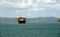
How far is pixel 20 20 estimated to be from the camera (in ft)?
623

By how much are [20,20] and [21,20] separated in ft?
4.34

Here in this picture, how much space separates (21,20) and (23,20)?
1753 mm

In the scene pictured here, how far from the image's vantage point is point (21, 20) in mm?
188625

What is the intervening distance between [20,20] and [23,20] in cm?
304

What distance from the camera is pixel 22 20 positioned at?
188 meters

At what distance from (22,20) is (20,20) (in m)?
2.64

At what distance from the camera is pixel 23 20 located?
188 meters

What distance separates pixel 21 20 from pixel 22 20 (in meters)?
1.32
